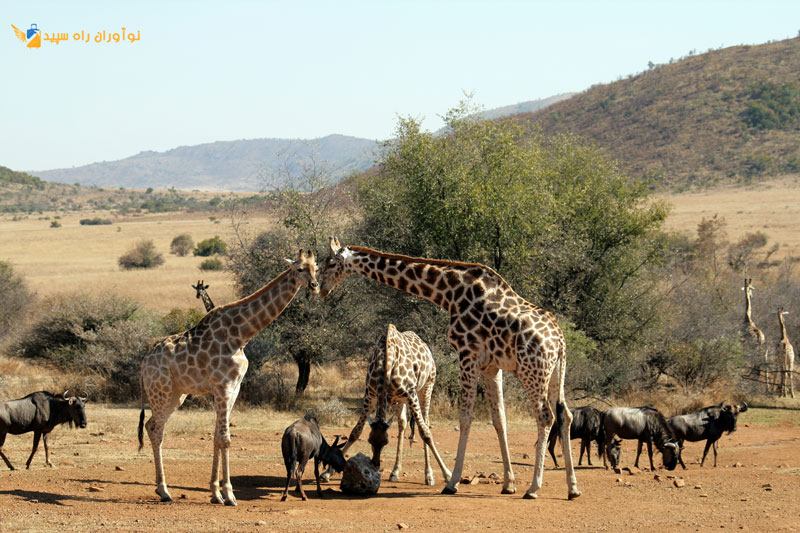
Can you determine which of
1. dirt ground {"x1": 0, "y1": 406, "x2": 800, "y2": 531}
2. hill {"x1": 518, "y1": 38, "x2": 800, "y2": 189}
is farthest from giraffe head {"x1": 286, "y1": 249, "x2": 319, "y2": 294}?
hill {"x1": 518, "y1": 38, "x2": 800, "y2": 189}

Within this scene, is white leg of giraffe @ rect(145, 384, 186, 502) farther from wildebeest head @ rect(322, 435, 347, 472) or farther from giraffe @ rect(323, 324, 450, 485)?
giraffe @ rect(323, 324, 450, 485)

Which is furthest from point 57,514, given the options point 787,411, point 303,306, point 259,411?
point 787,411

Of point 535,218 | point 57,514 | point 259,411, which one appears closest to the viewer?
point 57,514

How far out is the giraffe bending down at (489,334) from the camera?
1151cm

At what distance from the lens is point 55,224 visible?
86.9 m

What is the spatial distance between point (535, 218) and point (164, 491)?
12.9 meters

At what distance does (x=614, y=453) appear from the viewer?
14773 millimetres

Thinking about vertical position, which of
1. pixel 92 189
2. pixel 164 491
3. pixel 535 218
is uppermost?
pixel 92 189

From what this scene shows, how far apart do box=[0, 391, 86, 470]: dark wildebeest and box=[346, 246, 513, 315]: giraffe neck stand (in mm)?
4927

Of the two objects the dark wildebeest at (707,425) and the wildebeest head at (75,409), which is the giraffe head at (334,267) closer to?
the wildebeest head at (75,409)

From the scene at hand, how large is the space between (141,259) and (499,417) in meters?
46.7

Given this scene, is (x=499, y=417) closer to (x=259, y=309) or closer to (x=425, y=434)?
(x=425, y=434)

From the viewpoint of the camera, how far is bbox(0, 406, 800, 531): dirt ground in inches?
387

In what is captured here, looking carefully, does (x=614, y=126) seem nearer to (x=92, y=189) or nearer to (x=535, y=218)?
(x=535, y=218)
